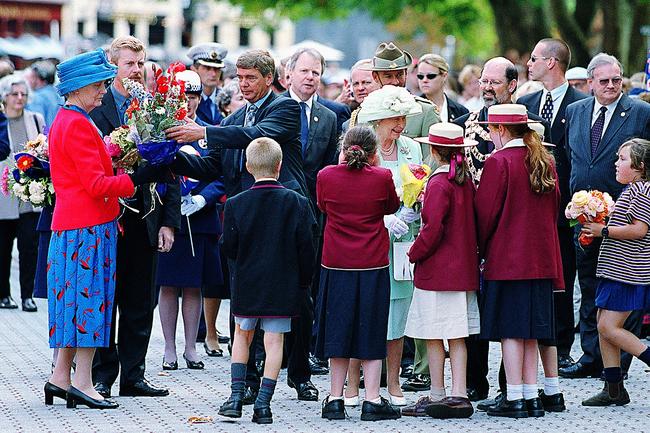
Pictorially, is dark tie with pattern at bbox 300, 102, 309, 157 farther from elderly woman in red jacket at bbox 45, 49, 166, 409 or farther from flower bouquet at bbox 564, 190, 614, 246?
flower bouquet at bbox 564, 190, 614, 246

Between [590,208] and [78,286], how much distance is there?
3.51m

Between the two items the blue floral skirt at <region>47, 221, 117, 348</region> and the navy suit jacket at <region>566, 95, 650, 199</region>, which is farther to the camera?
the navy suit jacket at <region>566, 95, 650, 199</region>

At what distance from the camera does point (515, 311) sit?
8852mm

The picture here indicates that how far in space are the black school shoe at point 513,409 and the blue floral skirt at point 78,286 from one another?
8.64 ft

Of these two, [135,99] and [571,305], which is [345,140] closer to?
[135,99]

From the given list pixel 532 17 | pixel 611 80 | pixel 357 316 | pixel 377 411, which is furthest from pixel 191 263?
pixel 532 17

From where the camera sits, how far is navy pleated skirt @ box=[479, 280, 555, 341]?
29.1 ft

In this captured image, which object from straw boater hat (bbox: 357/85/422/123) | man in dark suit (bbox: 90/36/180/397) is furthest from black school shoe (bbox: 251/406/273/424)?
straw boater hat (bbox: 357/85/422/123)

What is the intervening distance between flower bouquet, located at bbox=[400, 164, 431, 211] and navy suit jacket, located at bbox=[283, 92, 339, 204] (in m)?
1.71

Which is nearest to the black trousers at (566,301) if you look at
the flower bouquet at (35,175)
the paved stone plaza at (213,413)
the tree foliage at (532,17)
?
the paved stone plaza at (213,413)

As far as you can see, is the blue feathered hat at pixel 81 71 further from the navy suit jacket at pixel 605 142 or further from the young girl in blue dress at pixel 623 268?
the navy suit jacket at pixel 605 142

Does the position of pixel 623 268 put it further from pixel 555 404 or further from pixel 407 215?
pixel 407 215

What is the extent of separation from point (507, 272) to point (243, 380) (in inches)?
73.3

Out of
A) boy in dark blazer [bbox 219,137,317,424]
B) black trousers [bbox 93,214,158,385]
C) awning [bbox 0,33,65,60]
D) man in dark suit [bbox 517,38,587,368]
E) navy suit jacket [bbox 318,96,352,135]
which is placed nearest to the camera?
boy in dark blazer [bbox 219,137,317,424]
